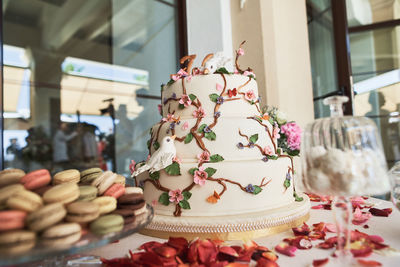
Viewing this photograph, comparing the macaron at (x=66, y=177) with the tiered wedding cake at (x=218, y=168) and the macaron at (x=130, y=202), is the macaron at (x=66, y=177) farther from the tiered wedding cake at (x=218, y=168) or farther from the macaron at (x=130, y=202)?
the tiered wedding cake at (x=218, y=168)

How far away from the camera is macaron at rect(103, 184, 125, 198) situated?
32.7 inches

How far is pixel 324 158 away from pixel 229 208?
19.3 inches

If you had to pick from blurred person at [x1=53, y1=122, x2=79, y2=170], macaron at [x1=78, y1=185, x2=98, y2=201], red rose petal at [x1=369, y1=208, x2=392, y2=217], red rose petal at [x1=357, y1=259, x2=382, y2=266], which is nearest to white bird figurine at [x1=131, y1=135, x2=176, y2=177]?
macaron at [x1=78, y1=185, x2=98, y2=201]

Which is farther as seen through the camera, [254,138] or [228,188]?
[254,138]

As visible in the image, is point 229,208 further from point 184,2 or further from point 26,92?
point 184,2

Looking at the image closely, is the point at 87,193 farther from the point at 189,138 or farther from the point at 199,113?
the point at 199,113

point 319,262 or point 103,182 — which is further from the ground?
point 103,182

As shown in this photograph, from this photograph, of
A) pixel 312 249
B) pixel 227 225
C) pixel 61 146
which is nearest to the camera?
pixel 312 249

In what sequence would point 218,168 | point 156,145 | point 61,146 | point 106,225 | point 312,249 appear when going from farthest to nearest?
point 61,146 → point 156,145 → point 218,168 → point 312,249 → point 106,225

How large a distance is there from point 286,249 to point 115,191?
1.87ft

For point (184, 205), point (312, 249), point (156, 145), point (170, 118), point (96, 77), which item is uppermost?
point (96, 77)

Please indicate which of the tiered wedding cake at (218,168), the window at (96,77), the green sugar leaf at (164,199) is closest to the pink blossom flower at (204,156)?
the tiered wedding cake at (218,168)

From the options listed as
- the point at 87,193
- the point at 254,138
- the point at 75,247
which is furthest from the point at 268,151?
the point at 75,247

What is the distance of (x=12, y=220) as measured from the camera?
0.59 m
